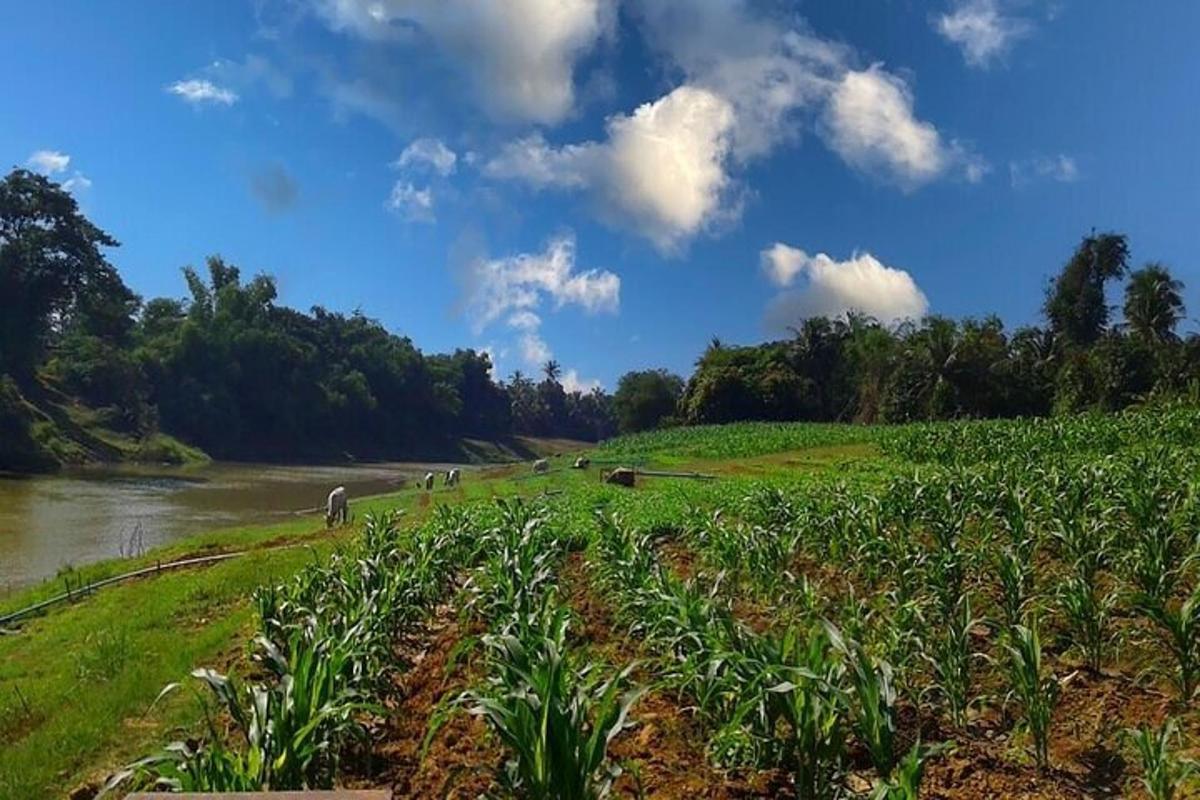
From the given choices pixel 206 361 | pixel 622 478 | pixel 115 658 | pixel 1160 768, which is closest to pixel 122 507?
pixel 622 478

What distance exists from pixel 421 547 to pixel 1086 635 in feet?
18.9

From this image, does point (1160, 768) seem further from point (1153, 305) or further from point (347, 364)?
point (347, 364)

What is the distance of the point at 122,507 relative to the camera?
30.8 meters

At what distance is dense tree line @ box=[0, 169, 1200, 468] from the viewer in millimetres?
50906

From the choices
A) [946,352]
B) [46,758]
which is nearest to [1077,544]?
[46,758]

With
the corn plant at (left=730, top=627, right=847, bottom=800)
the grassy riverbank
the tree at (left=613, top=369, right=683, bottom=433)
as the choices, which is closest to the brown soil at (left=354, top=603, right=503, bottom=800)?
the corn plant at (left=730, top=627, right=847, bottom=800)

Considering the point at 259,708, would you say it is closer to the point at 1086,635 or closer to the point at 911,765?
the point at 911,765

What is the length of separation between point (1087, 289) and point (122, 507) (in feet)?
183

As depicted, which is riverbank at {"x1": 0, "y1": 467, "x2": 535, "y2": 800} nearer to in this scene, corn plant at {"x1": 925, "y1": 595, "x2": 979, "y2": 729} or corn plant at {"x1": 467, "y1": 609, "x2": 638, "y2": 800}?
corn plant at {"x1": 467, "y1": 609, "x2": 638, "y2": 800}

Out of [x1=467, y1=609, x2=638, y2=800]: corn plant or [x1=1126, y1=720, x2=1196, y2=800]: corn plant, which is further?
[x1=1126, y1=720, x2=1196, y2=800]: corn plant

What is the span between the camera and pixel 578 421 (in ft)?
478

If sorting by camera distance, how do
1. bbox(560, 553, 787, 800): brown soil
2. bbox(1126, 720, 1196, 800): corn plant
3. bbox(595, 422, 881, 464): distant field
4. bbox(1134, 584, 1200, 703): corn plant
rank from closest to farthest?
bbox(1126, 720, 1196, 800): corn plant
bbox(560, 553, 787, 800): brown soil
bbox(1134, 584, 1200, 703): corn plant
bbox(595, 422, 881, 464): distant field

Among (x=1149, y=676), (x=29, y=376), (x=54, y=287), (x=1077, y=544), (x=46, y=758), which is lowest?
(x=46, y=758)

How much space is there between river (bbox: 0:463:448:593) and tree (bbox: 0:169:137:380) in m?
10.8
